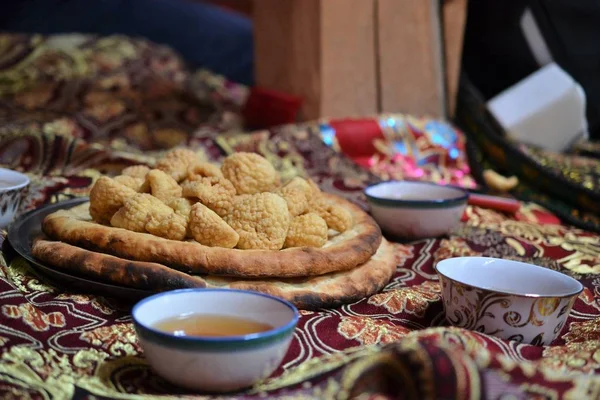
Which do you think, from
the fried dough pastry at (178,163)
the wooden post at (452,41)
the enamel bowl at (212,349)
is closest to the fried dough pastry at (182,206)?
the fried dough pastry at (178,163)

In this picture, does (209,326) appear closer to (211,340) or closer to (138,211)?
(211,340)

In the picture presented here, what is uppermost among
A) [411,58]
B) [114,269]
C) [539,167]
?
[411,58]

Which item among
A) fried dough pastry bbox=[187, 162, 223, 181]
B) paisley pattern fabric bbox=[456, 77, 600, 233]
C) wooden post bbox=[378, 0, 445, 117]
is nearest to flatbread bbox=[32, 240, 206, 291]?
fried dough pastry bbox=[187, 162, 223, 181]

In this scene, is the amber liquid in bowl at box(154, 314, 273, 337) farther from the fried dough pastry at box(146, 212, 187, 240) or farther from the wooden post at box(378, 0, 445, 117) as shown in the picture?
the wooden post at box(378, 0, 445, 117)

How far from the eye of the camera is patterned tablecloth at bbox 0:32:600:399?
2.13 feet

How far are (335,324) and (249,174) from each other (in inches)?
10.6

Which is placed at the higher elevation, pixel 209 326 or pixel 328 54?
pixel 328 54

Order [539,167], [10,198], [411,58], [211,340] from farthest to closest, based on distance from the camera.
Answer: [411,58] → [539,167] → [10,198] → [211,340]

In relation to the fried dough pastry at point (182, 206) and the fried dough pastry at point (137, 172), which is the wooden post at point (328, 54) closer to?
the fried dough pastry at point (137, 172)

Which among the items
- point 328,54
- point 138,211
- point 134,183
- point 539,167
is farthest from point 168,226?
point 328,54

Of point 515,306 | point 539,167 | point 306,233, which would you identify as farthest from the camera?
point 539,167

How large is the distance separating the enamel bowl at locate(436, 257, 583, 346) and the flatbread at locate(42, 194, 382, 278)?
0.43ft

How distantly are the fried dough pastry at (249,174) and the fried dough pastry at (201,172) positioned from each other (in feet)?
0.04

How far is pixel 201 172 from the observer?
1.02 metres
